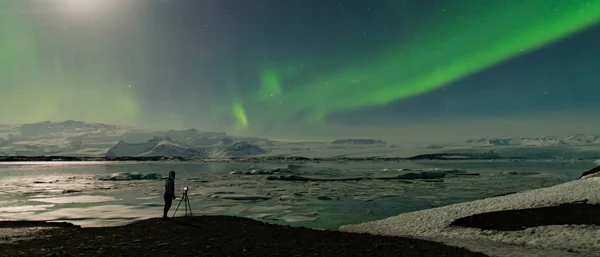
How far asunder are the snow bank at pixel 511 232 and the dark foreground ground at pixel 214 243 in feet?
6.28

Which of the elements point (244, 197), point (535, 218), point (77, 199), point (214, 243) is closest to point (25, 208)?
point (77, 199)

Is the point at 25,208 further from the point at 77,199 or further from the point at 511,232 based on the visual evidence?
the point at 511,232

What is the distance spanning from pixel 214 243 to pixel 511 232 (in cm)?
1090

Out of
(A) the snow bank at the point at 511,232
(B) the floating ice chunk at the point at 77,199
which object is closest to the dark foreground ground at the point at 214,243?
(A) the snow bank at the point at 511,232

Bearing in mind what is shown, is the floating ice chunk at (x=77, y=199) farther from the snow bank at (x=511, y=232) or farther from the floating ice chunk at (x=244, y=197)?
the snow bank at (x=511, y=232)

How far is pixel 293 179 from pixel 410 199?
26.3 m

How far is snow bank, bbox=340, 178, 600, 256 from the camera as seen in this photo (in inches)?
479

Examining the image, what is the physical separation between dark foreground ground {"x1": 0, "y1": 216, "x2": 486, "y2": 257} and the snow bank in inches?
75.3

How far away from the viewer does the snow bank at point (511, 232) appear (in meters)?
12.2

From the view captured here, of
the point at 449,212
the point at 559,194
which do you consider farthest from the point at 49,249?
the point at 559,194

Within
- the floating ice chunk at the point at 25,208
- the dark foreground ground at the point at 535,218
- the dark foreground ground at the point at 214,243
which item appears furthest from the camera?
the floating ice chunk at the point at 25,208

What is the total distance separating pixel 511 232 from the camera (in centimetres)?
1432

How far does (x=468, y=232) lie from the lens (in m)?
14.9

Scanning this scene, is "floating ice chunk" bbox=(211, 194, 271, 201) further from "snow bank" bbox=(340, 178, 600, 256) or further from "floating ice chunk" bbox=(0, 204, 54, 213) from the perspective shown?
"snow bank" bbox=(340, 178, 600, 256)
